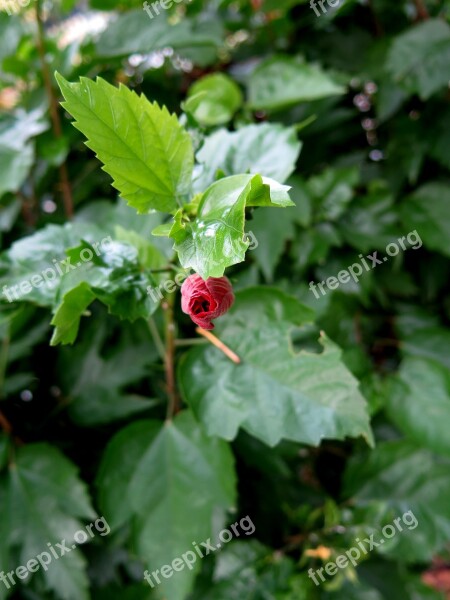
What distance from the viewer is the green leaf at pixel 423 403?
31.1 inches

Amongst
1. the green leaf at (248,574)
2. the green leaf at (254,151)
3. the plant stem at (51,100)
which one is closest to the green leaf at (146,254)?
the green leaf at (254,151)

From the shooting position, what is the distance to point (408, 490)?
89cm

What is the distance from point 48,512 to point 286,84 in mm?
694

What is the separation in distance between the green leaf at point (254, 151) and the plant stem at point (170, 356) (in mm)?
152

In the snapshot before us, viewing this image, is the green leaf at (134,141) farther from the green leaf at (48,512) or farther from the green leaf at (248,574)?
the green leaf at (248,574)

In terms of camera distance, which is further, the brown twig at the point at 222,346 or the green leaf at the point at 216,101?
the green leaf at the point at 216,101

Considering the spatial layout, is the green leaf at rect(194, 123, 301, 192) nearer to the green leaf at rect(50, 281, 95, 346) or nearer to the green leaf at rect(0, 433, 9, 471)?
the green leaf at rect(50, 281, 95, 346)

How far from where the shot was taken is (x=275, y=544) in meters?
0.89

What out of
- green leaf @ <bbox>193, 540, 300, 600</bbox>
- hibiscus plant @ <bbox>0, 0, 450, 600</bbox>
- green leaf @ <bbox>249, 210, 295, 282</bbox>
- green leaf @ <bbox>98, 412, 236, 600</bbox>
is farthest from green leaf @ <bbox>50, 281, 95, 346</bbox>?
green leaf @ <bbox>193, 540, 300, 600</bbox>

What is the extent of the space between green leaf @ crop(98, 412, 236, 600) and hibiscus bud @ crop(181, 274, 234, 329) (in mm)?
298

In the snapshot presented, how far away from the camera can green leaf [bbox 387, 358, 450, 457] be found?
2.60ft

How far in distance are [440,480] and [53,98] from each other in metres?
0.85

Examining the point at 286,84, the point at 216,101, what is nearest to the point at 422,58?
the point at 286,84

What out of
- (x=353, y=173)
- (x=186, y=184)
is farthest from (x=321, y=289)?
(x=186, y=184)
